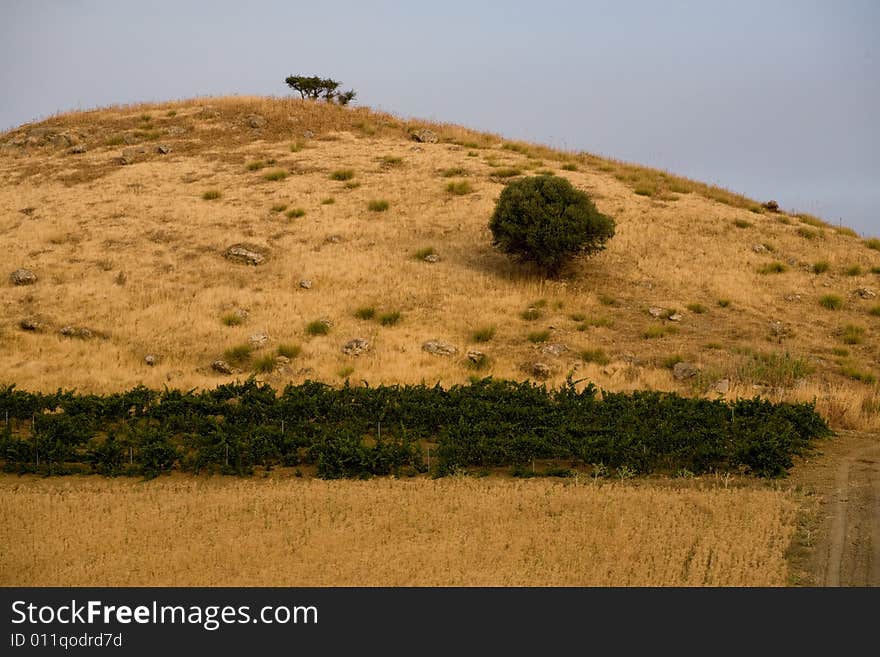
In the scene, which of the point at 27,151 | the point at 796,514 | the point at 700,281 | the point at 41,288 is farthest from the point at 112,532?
the point at 27,151

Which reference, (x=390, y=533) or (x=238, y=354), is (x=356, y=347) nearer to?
(x=238, y=354)

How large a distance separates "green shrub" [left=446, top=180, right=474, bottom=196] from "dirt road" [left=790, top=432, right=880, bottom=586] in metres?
18.2

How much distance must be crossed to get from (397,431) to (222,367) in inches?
244

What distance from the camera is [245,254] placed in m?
27.2

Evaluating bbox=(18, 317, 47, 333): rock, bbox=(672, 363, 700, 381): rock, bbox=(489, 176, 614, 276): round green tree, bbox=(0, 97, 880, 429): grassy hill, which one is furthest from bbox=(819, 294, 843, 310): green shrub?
bbox=(18, 317, 47, 333): rock

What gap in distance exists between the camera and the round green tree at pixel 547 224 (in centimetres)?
2439

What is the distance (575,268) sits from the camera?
26234mm

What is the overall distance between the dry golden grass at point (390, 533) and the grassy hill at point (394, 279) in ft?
21.0

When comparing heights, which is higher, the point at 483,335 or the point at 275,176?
the point at 275,176

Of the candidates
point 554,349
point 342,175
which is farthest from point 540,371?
point 342,175

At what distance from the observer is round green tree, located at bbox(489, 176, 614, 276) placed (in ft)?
80.0

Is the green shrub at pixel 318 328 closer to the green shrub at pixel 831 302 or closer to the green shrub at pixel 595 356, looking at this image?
the green shrub at pixel 595 356

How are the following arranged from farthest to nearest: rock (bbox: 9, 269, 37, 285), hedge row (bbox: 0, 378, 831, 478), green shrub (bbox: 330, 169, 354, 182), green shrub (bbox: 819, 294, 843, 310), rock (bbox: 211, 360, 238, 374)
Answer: green shrub (bbox: 330, 169, 354, 182), rock (bbox: 9, 269, 37, 285), green shrub (bbox: 819, 294, 843, 310), rock (bbox: 211, 360, 238, 374), hedge row (bbox: 0, 378, 831, 478)

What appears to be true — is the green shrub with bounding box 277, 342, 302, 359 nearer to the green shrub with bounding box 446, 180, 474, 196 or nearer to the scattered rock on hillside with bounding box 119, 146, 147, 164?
the green shrub with bounding box 446, 180, 474, 196
